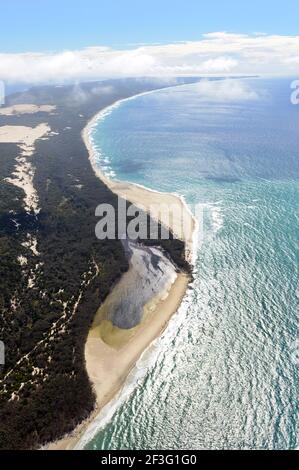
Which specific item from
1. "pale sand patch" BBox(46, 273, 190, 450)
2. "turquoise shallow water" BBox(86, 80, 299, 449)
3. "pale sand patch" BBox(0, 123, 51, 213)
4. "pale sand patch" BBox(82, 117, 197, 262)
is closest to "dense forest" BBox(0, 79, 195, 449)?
"pale sand patch" BBox(46, 273, 190, 450)

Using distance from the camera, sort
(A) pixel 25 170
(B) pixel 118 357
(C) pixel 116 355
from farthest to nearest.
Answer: (A) pixel 25 170, (C) pixel 116 355, (B) pixel 118 357

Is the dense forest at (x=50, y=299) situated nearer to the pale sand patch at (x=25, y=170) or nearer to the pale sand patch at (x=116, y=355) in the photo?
the pale sand patch at (x=116, y=355)

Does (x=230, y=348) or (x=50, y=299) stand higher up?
(x=50, y=299)

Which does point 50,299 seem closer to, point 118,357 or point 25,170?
point 118,357

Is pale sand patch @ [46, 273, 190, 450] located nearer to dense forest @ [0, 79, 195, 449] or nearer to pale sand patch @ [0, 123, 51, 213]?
dense forest @ [0, 79, 195, 449]

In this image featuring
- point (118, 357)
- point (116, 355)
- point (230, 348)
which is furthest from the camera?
point (116, 355)

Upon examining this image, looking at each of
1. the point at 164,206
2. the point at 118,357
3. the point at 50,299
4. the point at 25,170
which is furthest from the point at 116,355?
the point at 25,170

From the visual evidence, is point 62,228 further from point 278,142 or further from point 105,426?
point 278,142

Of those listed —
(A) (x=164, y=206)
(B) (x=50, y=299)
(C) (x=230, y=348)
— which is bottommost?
(C) (x=230, y=348)
